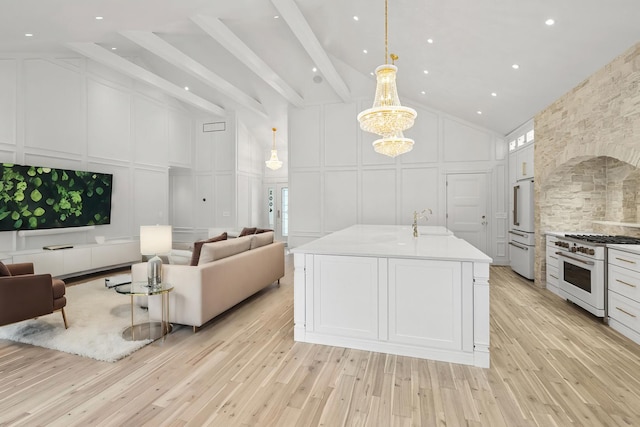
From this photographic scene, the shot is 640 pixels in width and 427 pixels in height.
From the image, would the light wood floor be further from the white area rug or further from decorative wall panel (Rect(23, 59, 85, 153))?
decorative wall panel (Rect(23, 59, 85, 153))

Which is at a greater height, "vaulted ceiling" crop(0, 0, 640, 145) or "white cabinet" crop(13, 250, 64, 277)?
"vaulted ceiling" crop(0, 0, 640, 145)

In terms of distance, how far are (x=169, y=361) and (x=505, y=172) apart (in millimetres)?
6857

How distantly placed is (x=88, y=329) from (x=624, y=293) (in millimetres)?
5382

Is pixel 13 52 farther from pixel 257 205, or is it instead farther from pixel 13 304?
pixel 257 205

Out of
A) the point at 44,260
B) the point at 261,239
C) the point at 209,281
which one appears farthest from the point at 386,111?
the point at 44,260

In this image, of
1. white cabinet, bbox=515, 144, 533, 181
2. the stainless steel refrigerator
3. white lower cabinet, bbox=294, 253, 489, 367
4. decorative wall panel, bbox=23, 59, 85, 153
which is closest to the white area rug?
white lower cabinet, bbox=294, 253, 489, 367

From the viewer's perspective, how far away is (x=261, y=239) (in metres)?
4.64

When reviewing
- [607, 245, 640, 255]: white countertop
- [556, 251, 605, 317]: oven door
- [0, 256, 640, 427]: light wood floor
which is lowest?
[0, 256, 640, 427]: light wood floor


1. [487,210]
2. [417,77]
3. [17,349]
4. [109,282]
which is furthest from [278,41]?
[17,349]

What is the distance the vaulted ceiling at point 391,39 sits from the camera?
123 inches

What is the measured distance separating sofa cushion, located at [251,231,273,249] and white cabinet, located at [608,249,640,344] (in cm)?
410

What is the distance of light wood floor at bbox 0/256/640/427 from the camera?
6.24 feet

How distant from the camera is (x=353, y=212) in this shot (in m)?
7.48

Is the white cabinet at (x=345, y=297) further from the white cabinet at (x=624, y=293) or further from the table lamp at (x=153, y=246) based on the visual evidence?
the white cabinet at (x=624, y=293)
